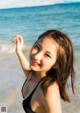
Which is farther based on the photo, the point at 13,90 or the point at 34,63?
the point at 13,90

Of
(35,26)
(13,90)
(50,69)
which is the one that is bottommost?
(35,26)

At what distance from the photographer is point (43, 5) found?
27188mm

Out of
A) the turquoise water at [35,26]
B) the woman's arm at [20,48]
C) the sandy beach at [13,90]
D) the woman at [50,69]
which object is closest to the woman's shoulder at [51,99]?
the woman at [50,69]

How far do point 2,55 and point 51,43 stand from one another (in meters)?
4.96

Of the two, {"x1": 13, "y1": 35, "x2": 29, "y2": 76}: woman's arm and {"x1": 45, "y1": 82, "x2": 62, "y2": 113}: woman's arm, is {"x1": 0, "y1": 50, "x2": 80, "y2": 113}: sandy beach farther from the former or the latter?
{"x1": 45, "y1": 82, "x2": 62, "y2": 113}: woman's arm

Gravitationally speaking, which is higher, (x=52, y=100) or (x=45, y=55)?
(x=45, y=55)

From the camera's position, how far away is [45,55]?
172 centimetres

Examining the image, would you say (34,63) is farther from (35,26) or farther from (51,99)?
(35,26)

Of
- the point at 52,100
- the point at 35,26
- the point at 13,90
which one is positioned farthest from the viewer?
the point at 35,26

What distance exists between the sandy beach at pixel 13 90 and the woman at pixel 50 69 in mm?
1806

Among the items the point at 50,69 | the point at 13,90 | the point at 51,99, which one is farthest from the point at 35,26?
the point at 51,99

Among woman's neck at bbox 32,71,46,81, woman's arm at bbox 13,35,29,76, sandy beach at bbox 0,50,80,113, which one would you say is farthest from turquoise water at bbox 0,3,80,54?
woman's neck at bbox 32,71,46,81

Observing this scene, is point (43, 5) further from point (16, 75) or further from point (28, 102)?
point (28, 102)

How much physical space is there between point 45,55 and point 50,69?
0.33ft
